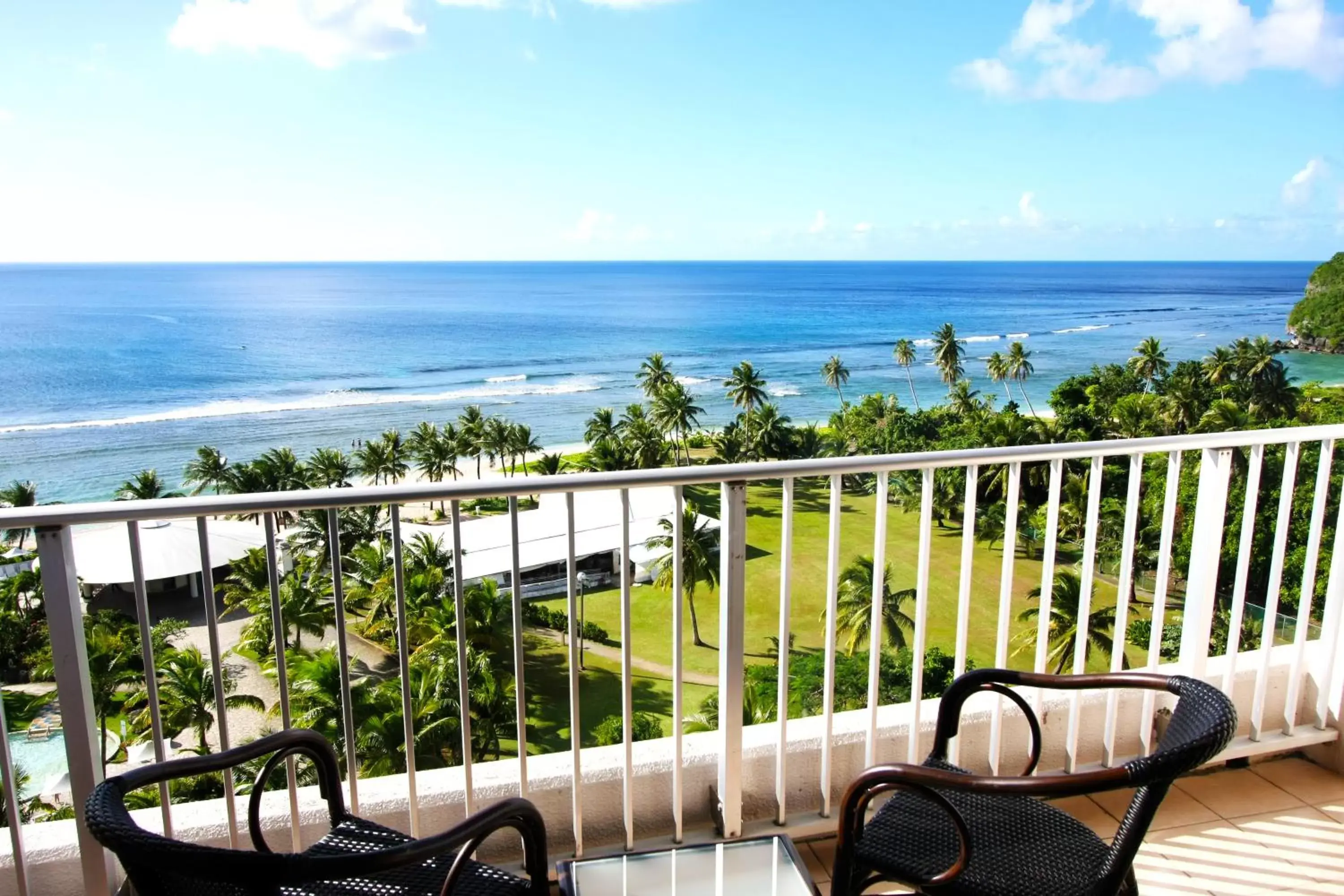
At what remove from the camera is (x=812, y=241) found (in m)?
69.9

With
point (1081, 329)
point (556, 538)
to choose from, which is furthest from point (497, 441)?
point (1081, 329)

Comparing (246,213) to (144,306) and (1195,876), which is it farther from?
(1195,876)

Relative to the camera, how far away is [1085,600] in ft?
6.92

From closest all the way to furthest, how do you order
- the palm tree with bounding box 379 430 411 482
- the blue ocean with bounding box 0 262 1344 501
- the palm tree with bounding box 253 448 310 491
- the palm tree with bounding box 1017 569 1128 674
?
the palm tree with bounding box 1017 569 1128 674
the palm tree with bounding box 253 448 310 491
the palm tree with bounding box 379 430 411 482
the blue ocean with bounding box 0 262 1344 501

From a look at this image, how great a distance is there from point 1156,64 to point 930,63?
46.5 feet

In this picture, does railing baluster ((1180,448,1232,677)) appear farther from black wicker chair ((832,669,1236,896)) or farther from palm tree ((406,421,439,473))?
palm tree ((406,421,439,473))

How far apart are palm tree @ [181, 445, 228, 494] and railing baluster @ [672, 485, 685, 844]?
3474 cm

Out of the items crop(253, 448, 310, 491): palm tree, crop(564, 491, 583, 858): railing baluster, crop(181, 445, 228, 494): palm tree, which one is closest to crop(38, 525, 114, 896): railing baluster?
crop(564, 491, 583, 858): railing baluster

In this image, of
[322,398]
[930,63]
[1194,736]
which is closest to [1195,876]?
[1194,736]

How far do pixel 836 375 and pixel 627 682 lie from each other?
47.1 meters

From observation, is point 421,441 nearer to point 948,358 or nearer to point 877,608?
point 948,358

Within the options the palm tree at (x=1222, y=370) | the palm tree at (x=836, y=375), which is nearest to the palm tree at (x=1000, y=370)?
the palm tree at (x=836, y=375)

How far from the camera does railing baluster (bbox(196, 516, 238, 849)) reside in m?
1.59

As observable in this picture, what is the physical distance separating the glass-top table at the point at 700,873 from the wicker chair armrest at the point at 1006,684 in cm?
34
